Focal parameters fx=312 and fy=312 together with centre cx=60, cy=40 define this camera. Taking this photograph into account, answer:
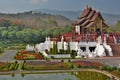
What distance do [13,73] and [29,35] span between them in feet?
200

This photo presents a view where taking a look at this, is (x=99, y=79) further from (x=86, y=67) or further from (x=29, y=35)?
(x=29, y=35)

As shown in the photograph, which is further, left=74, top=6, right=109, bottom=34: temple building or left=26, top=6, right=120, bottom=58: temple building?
left=74, top=6, right=109, bottom=34: temple building

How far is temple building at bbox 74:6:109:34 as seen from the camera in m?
44.9

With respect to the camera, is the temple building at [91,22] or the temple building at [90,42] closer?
the temple building at [90,42]

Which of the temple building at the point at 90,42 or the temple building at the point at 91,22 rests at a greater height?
the temple building at the point at 91,22

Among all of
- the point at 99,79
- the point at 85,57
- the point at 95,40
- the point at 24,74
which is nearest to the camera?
the point at 99,79

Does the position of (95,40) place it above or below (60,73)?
above

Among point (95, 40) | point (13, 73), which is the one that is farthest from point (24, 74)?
point (95, 40)

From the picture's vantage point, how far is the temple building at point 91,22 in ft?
147

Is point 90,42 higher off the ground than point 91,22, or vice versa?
point 91,22

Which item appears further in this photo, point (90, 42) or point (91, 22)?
point (91, 22)

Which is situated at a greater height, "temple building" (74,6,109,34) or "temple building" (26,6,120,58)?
"temple building" (74,6,109,34)

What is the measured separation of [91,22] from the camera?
45281 mm

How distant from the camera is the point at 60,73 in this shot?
2447 cm
